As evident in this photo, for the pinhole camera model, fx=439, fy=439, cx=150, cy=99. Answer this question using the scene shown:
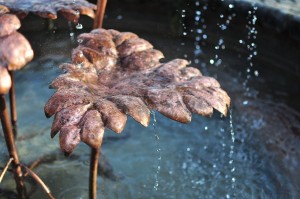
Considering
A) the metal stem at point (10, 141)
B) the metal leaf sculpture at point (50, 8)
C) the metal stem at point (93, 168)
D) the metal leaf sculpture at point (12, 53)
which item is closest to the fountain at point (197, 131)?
the metal stem at point (10, 141)

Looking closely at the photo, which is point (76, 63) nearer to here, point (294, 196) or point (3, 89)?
point (3, 89)

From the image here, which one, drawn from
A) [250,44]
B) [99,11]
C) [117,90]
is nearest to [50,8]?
[99,11]

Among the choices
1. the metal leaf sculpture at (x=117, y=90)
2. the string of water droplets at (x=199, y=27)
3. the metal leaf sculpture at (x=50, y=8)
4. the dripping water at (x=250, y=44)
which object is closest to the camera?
the metal leaf sculpture at (x=117, y=90)

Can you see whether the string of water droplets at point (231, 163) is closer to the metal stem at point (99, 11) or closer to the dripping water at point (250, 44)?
the dripping water at point (250, 44)

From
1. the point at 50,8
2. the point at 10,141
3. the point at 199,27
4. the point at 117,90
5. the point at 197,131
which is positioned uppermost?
the point at 50,8

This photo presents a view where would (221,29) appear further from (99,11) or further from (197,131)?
(99,11)

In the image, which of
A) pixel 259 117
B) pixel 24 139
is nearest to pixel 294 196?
pixel 259 117
